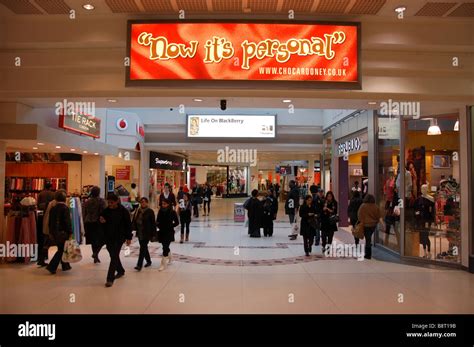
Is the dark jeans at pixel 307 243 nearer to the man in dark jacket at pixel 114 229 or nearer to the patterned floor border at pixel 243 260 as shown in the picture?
the patterned floor border at pixel 243 260

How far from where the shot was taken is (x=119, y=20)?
619 cm

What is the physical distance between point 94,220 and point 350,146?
26.8ft

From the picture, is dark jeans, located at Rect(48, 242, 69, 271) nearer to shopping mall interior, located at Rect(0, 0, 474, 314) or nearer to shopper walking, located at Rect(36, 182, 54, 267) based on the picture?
shopping mall interior, located at Rect(0, 0, 474, 314)

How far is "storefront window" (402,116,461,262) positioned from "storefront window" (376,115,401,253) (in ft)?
1.11

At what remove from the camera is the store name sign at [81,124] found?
397 inches

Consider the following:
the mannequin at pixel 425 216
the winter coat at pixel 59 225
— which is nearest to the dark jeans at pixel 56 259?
the winter coat at pixel 59 225

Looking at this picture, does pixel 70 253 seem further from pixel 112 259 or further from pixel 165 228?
pixel 165 228

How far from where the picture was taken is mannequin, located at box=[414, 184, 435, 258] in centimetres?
798

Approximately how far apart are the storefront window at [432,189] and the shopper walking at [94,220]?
6597 millimetres

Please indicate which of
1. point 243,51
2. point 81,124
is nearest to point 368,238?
point 243,51

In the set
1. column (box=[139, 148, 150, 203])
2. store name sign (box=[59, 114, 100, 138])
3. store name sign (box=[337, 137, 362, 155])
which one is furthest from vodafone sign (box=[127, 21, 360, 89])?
column (box=[139, 148, 150, 203])
